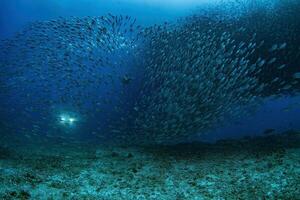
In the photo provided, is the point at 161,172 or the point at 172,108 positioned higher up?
the point at 172,108

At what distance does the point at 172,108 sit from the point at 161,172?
11.8 feet

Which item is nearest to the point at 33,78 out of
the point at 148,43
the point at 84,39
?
the point at 84,39

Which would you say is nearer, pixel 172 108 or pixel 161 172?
pixel 161 172

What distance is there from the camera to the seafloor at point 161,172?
22.8 feet

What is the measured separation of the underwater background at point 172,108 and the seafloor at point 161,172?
3 cm

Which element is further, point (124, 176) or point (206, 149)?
point (206, 149)

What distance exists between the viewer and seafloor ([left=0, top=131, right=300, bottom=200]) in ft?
22.8

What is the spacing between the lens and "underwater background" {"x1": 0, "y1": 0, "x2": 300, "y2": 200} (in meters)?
7.57

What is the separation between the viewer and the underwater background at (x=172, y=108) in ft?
24.8

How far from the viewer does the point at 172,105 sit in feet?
38.9

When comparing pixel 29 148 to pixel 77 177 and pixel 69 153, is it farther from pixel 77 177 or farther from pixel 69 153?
pixel 77 177

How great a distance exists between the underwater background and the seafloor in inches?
1.2

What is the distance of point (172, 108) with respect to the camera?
11.9 metres

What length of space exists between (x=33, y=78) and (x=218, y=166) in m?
13.1
